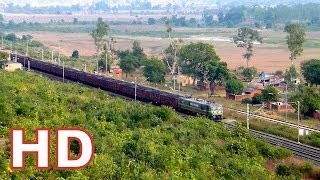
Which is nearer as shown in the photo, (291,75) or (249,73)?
(291,75)

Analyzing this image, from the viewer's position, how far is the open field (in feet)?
371

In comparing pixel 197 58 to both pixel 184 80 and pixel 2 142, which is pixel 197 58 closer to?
pixel 184 80

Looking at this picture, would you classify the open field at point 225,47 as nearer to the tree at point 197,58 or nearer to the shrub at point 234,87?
the tree at point 197,58

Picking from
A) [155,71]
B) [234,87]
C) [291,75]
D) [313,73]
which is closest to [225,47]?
[291,75]

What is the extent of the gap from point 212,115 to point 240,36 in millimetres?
61108

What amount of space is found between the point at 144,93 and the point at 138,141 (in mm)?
25328

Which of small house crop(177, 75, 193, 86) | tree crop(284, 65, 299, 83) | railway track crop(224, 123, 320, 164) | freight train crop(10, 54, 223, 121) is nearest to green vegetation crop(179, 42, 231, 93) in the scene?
small house crop(177, 75, 193, 86)

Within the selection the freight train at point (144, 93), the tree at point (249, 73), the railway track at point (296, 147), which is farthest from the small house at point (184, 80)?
the railway track at point (296, 147)

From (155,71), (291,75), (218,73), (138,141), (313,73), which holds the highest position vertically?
(313,73)

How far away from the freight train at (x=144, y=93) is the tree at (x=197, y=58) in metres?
15.4

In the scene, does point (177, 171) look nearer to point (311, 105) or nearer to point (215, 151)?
point (215, 151)

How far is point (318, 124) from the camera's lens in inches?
2112

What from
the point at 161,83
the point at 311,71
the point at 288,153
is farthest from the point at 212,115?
the point at 161,83

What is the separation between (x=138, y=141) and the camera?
35.8m
